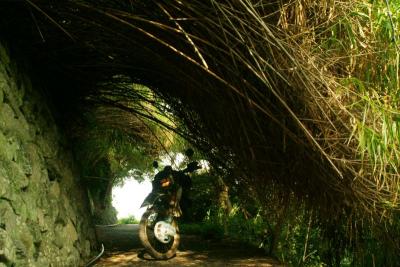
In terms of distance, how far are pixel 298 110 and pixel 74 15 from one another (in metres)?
1.71

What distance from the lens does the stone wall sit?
267cm

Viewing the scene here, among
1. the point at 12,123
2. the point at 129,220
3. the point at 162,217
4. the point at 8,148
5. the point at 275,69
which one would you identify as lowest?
the point at 162,217

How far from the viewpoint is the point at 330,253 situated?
5.16 metres

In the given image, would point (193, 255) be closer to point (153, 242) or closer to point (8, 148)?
point (153, 242)

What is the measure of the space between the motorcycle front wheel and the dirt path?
8cm

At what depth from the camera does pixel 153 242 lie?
4738mm

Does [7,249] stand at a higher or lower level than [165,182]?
lower

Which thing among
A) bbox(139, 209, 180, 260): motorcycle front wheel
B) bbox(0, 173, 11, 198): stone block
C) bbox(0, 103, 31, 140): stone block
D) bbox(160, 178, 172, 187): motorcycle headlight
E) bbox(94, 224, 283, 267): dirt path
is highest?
bbox(0, 103, 31, 140): stone block

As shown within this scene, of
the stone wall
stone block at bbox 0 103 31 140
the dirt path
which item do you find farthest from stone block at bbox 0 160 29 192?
the dirt path

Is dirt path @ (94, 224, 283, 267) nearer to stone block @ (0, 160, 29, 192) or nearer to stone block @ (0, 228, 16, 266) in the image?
stone block @ (0, 160, 29, 192)

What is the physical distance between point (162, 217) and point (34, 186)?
5.90 feet

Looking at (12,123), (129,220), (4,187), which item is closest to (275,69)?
(12,123)

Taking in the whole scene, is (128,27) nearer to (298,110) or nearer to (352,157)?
A: (298,110)

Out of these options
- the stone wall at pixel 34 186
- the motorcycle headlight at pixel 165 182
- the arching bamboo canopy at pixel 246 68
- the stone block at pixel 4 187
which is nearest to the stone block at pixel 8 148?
the stone wall at pixel 34 186
